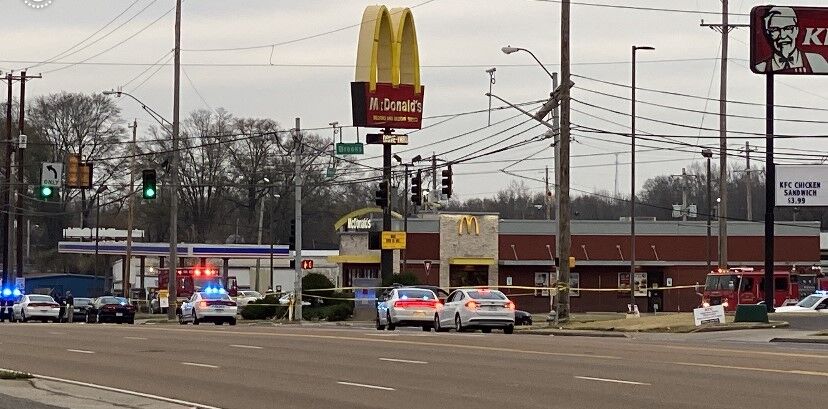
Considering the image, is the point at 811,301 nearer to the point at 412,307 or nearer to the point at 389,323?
the point at 412,307

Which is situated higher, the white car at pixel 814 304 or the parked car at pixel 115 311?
the white car at pixel 814 304

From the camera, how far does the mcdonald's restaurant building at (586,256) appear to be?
75.8 meters

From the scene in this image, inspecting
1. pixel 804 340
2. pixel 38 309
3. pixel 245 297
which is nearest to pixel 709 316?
pixel 804 340

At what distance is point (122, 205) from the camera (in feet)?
397

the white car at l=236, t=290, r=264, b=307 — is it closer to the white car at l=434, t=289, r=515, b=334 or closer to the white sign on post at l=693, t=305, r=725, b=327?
the white car at l=434, t=289, r=515, b=334

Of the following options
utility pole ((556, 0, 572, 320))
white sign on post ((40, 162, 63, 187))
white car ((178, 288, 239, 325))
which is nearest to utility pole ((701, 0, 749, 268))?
utility pole ((556, 0, 572, 320))

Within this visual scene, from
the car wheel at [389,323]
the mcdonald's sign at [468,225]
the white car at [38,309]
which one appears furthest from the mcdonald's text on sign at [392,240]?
the car wheel at [389,323]

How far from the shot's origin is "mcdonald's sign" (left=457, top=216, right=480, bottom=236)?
75.6 metres

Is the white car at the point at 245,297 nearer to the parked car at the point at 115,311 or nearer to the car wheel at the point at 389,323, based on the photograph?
the parked car at the point at 115,311

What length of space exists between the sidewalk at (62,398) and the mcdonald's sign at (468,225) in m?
55.2

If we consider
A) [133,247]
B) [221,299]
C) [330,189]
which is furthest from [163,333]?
[330,189]

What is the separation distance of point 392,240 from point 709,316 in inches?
1136

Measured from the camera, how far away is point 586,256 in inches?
3024

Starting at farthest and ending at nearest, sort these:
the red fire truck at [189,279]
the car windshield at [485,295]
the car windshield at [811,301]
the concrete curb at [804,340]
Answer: the red fire truck at [189,279], the car windshield at [811,301], the car windshield at [485,295], the concrete curb at [804,340]
